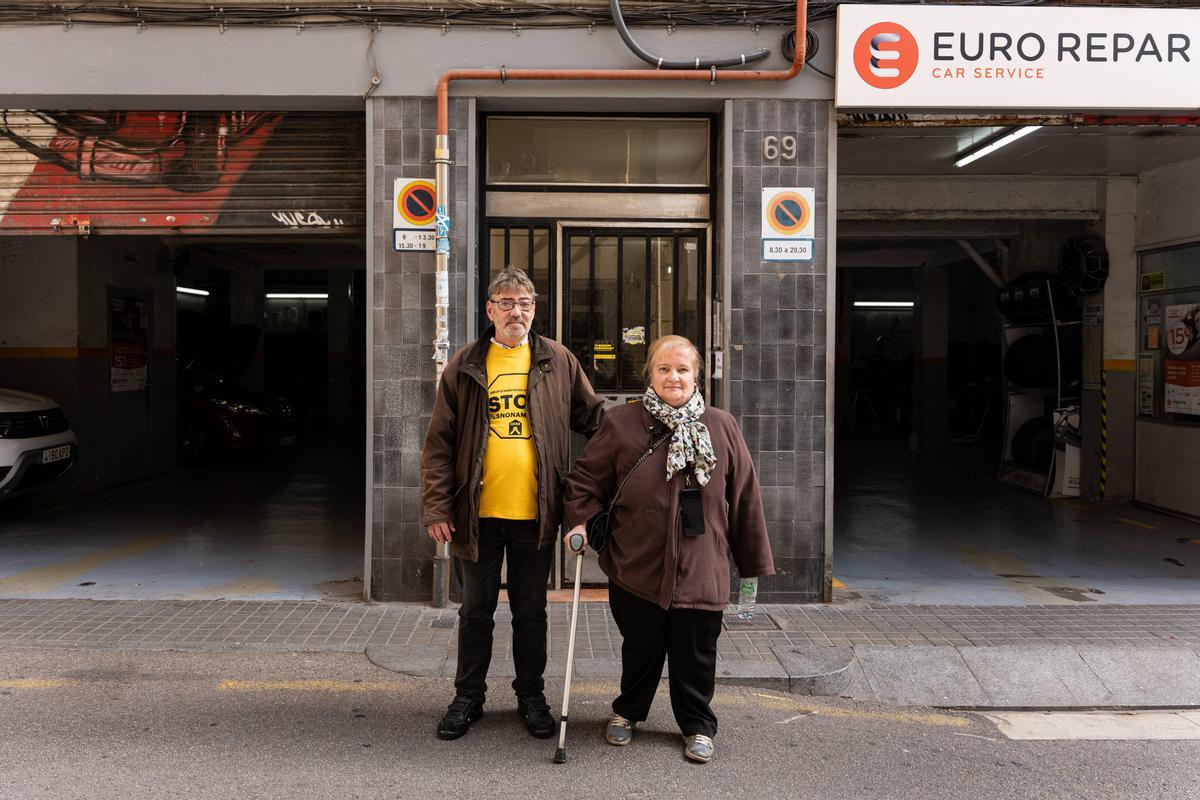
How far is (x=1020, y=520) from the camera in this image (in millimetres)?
9227

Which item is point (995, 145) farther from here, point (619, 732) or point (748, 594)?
point (619, 732)

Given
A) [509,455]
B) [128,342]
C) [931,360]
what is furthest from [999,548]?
[128,342]

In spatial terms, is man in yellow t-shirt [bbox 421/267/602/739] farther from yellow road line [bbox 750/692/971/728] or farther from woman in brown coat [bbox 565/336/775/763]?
yellow road line [bbox 750/692/971/728]

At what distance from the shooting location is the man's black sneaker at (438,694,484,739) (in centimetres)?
403

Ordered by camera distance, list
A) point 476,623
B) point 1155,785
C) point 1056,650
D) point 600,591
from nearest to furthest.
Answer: point 1155,785, point 476,623, point 1056,650, point 600,591

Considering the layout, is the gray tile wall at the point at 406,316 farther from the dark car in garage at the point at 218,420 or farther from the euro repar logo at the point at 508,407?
the dark car in garage at the point at 218,420

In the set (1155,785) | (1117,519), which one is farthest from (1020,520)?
(1155,785)

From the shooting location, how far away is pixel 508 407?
4.10 meters

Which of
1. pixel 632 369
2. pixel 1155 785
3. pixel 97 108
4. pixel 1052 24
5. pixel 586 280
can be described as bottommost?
pixel 1155 785

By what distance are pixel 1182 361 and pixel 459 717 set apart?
8167 millimetres

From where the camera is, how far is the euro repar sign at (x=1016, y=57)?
5.89 metres

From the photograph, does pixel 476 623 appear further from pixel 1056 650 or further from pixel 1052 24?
pixel 1052 24

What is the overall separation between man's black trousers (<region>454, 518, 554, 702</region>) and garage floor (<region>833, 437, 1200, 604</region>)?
287cm

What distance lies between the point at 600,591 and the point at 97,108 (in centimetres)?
484
